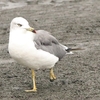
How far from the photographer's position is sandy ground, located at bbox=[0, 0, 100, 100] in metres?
7.15

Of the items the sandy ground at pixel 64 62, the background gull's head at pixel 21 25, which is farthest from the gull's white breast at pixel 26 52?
the sandy ground at pixel 64 62

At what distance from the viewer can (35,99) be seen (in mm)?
→ 6906

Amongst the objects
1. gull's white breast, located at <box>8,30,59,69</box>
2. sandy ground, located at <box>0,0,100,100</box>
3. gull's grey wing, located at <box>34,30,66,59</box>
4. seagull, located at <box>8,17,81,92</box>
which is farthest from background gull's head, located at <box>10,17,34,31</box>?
sandy ground, located at <box>0,0,100,100</box>

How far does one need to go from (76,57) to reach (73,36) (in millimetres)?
1897

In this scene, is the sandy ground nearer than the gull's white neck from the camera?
No

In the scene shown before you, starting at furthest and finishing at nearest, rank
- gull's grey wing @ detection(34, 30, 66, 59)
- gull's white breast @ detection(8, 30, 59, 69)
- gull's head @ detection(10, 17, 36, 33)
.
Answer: gull's grey wing @ detection(34, 30, 66, 59) → gull's head @ detection(10, 17, 36, 33) → gull's white breast @ detection(8, 30, 59, 69)

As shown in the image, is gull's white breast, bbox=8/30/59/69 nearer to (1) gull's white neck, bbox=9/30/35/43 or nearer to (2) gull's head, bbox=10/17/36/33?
(1) gull's white neck, bbox=9/30/35/43

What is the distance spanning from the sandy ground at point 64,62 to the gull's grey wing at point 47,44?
22.6 inches

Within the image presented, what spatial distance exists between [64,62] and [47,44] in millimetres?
1742

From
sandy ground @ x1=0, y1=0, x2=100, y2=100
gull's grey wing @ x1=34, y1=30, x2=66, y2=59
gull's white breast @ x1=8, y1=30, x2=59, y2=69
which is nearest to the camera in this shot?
gull's white breast @ x1=8, y1=30, x2=59, y2=69

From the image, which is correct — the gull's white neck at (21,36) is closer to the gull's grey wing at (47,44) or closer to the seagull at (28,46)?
the seagull at (28,46)

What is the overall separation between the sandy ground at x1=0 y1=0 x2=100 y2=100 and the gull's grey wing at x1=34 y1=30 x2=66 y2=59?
0.57 m

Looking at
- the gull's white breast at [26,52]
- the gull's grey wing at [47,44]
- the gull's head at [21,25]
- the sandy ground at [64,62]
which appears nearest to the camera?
the gull's white breast at [26,52]

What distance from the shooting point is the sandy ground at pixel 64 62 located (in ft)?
23.5
